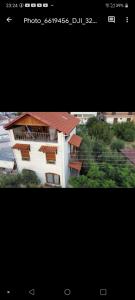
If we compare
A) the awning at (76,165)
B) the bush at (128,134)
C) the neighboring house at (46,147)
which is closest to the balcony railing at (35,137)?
the neighboring house at (46,147)

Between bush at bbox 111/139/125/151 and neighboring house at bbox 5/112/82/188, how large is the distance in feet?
1.78

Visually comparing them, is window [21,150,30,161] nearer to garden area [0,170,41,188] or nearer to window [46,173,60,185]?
garden area [0,170,41,188]

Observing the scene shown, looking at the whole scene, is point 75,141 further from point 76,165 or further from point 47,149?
point 47,149

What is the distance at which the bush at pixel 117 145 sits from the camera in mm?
2568

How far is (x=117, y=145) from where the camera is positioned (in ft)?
8.45

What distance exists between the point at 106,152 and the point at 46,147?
0.71 metres

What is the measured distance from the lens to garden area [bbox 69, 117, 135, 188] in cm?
197

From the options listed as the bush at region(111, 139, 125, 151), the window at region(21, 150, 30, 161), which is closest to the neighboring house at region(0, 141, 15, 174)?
the window at region(21, 150, 30, 161)

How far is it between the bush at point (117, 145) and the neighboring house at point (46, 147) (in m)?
0.54

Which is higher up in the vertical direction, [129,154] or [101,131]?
[101,131]
